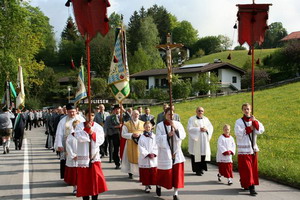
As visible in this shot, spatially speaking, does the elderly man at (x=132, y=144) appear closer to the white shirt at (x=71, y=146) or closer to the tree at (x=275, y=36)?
the white shirt at (x=71, y=146)

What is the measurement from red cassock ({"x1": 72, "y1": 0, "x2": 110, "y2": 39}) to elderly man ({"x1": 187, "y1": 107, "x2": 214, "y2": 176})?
4653mm

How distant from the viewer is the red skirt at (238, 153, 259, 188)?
8633 millimetres

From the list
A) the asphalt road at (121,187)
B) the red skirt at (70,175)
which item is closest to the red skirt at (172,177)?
the asphalt road at (121,187)

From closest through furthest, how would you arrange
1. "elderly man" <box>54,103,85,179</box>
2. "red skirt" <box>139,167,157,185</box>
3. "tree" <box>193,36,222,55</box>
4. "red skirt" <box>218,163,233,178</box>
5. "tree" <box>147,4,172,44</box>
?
"red skirt" <box>139,167,157,185</box>, "elderly man" <box>54,103,85,179</box>, "red skirt" <box>218,163,233,178</box>, "tree" <box>147,4,172,44</box>, "tree" <box>193,36,222,55</box>

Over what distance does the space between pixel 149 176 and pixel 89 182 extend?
1.96 metres

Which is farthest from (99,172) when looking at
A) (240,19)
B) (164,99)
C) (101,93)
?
(101,93)

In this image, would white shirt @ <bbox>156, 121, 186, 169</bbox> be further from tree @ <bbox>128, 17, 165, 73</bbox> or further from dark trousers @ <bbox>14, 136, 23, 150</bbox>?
tree @ <bbox>128, 17, 165, 73</bbox>

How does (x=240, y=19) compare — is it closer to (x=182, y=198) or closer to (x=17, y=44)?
(x=182, y=198)

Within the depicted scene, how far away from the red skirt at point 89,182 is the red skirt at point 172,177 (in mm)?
1327

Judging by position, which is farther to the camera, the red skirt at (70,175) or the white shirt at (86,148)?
the red skirt at (70,175)

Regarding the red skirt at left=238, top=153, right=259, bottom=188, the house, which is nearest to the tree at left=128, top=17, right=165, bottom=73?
the house

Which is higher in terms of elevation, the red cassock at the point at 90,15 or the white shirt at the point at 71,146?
the red cassock at the point at 90,15

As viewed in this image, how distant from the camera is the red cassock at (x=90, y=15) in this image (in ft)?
24.6

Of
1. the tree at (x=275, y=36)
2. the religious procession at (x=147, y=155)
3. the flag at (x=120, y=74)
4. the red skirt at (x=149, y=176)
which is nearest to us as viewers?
the religious procession at (x=147, y=155)
